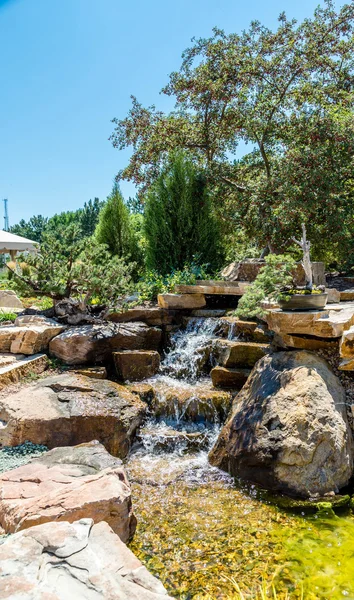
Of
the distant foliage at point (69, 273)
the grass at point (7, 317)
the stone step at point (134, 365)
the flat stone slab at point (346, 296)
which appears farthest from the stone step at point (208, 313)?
the grass at point (7, 317)

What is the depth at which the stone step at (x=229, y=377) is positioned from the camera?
5.59 meters

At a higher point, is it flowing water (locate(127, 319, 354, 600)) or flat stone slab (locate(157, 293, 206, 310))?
flat stone slab (locate(157, 293, 206, 310))

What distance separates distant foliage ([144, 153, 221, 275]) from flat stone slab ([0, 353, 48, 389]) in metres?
4.07

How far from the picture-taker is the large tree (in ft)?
25.7

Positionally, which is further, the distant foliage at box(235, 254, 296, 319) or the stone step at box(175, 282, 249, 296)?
the stone step at box(175, 282, 249, 296)

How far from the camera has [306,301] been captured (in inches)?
186

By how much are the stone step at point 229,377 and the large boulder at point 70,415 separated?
1.16 meters

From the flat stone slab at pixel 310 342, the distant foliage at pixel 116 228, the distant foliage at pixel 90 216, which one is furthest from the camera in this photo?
the distant foliage at pixel 90 216

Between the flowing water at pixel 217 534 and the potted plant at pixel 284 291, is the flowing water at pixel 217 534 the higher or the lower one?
the lower one

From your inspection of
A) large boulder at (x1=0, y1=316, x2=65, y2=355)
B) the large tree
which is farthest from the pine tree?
large boulder at (x1=0, y1=316, x2=65, y2=355)

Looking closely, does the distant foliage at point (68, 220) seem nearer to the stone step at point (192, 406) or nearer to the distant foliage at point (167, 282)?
the distant foliage at point (167, 282)

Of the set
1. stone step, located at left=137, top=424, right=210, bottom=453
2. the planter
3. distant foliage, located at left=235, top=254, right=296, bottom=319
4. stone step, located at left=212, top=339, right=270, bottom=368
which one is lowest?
stone step, located at left=137, top=424, right=210, bottom=453

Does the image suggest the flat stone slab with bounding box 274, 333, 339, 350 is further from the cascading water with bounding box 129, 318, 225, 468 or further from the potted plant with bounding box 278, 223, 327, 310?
the cascading water with bounding box 129, 318, 225, 468

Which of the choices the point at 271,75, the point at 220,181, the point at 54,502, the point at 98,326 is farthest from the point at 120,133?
the point at 54,502
